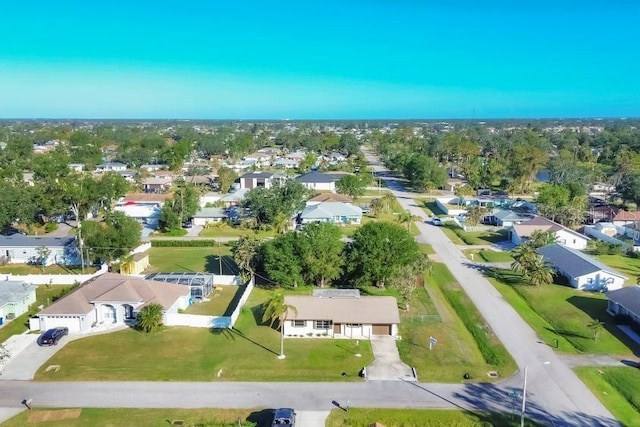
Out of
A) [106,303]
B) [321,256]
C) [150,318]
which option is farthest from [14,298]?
[321,256]

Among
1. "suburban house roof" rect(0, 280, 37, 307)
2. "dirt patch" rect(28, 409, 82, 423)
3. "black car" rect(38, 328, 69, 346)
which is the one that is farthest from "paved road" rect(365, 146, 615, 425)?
"suburban house roof" rect(0, 280, 37, 307)

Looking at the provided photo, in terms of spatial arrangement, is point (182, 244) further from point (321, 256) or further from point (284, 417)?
point (284, 417)

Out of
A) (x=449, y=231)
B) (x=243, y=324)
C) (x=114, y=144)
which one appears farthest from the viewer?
(x=114, y=144)

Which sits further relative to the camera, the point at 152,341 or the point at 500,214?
the point at 500,214

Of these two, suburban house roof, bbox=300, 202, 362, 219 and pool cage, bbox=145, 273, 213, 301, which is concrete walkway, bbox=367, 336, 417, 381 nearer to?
pool cage, bbox=145, 273, 213, 301

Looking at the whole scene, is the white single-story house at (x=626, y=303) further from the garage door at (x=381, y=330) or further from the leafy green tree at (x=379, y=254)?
the garage door at (x=381, y=330)

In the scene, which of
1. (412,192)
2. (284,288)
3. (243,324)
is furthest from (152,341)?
(412,192)

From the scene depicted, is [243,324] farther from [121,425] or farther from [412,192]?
[412,192]

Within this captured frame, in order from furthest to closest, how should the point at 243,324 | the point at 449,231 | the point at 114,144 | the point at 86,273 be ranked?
the point at 114,144 < the point at 449,231 < the point at 86,273 < the point at 243,324
